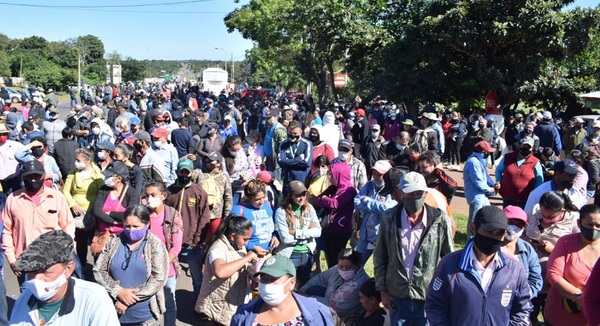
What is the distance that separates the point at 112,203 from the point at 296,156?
3.59 m

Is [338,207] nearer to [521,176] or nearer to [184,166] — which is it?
[184,166]

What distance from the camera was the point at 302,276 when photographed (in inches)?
243

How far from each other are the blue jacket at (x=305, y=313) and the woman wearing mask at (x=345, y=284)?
191cm

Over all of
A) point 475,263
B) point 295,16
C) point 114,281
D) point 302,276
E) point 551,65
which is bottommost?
point 302,276

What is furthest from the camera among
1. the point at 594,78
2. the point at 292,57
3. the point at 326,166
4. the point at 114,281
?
the point at 292,57

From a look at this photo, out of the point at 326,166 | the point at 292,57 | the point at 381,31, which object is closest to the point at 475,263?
the point at 326,166

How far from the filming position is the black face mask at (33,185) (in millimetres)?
5293

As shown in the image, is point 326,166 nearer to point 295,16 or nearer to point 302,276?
point 302,276

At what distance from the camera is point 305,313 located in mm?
3203

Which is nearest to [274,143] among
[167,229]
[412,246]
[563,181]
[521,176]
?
[521,176]

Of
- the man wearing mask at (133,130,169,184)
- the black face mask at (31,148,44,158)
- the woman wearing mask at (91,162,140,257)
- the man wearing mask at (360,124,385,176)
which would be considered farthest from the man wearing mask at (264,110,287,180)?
the woman wearing mask at (91,162,140,257)

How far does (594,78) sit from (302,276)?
22.3 meters

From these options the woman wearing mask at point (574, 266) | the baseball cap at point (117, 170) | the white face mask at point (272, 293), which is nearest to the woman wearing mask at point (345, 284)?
the woman wearing mask at point (574, 266)

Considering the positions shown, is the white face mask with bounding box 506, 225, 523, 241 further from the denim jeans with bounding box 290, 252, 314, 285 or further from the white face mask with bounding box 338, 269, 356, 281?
the denim jeans with bounding box 290, 252, 314, 285
